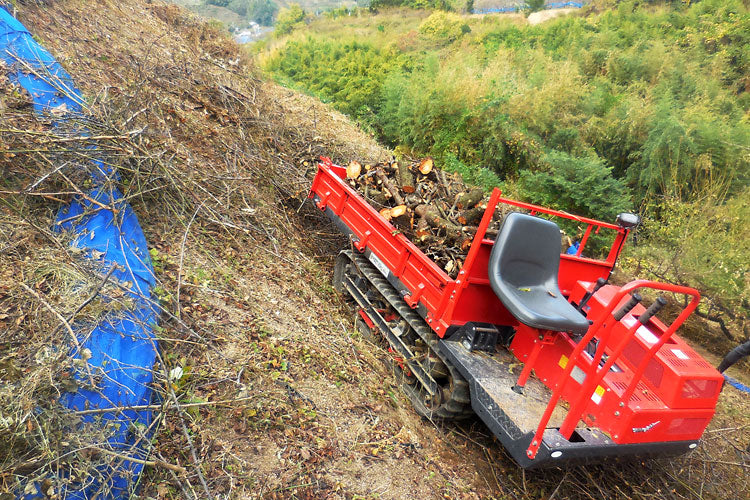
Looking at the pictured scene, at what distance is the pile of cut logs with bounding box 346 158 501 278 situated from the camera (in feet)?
14.7

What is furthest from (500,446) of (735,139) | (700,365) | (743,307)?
(735,139)

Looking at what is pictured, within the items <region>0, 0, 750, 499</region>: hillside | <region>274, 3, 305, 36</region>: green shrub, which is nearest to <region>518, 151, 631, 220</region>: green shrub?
<region>0, 0, 750, 499</region>: hillside

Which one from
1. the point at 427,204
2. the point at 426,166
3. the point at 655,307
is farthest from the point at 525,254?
the point at 426,166

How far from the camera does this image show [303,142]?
24.8ft

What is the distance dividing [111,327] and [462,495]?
113 inches

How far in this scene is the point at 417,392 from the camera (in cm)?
436

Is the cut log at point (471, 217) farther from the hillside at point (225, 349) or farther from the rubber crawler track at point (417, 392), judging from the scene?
the hillside at point (225, 349)

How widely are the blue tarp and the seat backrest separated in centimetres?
265

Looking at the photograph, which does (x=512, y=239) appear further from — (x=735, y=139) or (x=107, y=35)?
(x=735, y=139)

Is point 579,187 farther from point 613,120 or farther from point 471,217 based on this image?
point 471,217

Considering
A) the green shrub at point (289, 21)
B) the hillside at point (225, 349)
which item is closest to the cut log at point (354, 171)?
the hillside at point (225, 349)

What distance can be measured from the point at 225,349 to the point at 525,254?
2.53 meters

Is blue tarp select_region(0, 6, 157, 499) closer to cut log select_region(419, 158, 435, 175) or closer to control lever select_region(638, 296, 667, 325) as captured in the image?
control lever select_region(638, 296, 667, 325)

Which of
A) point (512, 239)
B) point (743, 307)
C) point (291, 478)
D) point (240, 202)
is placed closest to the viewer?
point (291, 478)
